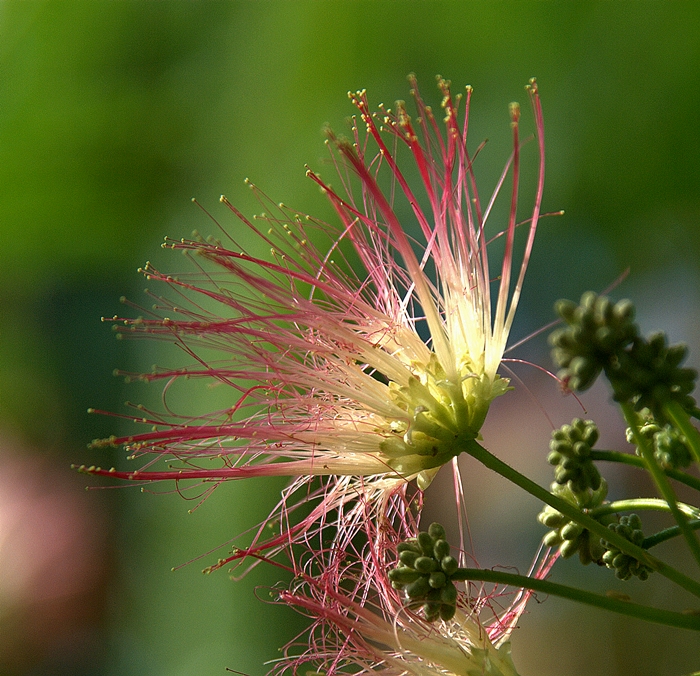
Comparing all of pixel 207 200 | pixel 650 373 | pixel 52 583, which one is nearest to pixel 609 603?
pixel 650 373

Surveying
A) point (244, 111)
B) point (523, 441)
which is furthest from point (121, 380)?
point (523, 441)

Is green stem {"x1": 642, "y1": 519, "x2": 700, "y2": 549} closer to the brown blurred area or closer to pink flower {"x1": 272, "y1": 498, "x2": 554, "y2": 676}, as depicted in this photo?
pink flower {"x1": 272, "y1": 498, "x2": 554, "y2": 676}

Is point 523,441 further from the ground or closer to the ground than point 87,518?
further from the ground

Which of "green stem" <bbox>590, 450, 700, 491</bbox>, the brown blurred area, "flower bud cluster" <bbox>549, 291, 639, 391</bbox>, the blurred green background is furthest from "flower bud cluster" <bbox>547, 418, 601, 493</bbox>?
the brown blurred area

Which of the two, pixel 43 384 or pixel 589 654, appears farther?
pixel 43 384

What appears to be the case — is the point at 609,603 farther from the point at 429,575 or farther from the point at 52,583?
the point at 52,583

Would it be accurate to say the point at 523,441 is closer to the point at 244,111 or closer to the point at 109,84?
the point at 244,111
